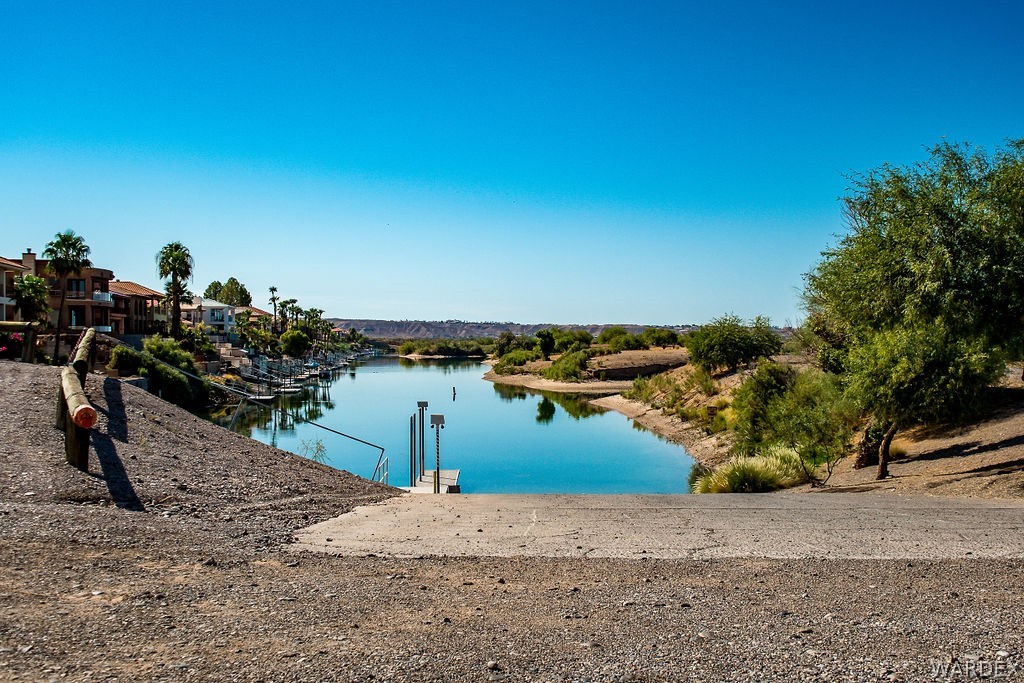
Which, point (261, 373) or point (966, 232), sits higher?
point (966, 232)

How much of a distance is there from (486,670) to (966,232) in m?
14.2

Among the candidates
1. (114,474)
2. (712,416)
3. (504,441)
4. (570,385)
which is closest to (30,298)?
(504,441)

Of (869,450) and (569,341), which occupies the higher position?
(569,341)

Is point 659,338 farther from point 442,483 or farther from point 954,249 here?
point 954,249

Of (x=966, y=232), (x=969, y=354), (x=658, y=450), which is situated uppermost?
(x=966, y=232)

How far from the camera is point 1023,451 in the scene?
1992 centimetres

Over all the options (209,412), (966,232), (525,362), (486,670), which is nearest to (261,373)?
(209,412)

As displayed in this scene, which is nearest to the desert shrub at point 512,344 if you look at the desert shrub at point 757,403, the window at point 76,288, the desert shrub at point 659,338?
the desert shrub at point 659,338

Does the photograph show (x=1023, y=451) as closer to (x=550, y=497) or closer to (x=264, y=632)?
(x=550, y=497)

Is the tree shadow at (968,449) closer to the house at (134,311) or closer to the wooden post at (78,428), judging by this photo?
the wooden post at (78,428)

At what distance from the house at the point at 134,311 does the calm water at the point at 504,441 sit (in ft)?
58.0

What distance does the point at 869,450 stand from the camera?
24172mm

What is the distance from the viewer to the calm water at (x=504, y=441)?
119 ft

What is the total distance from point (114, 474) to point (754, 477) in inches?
625
